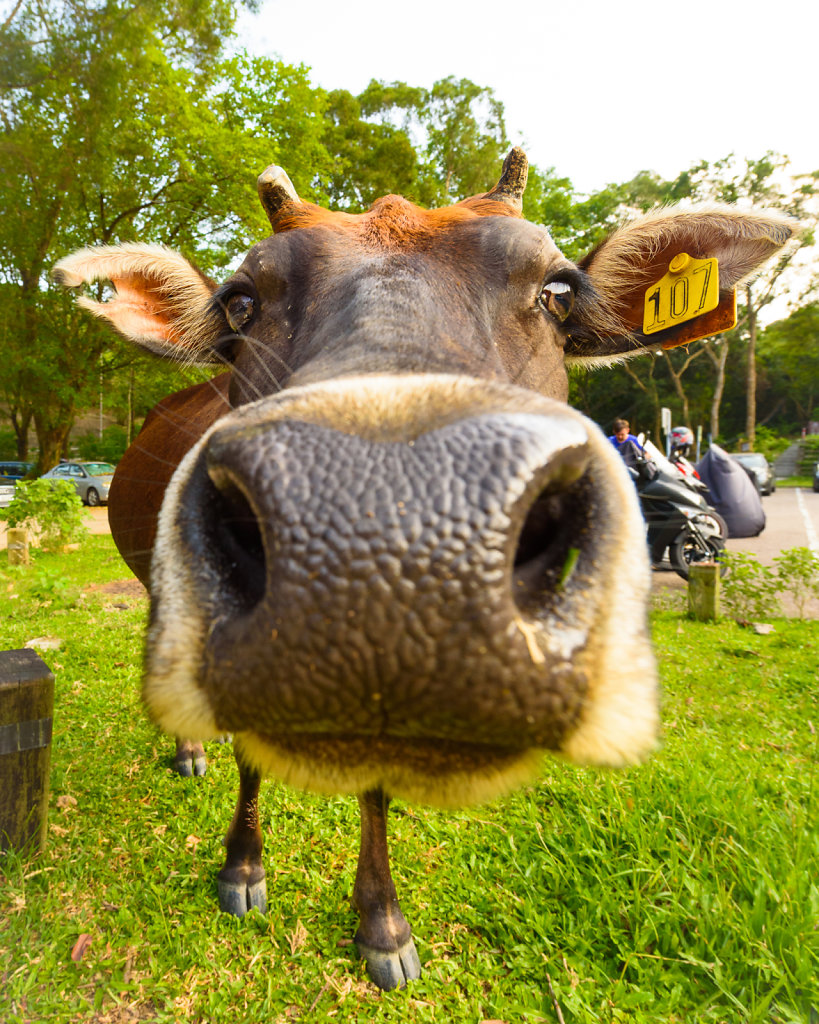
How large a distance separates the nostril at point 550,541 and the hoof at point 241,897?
96.2 inches

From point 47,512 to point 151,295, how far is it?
7830 millimetres

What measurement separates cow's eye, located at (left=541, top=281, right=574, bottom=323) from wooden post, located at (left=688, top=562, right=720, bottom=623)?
16.3ft

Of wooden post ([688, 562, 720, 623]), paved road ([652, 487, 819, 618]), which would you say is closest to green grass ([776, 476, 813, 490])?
paved road ([652, 487, 819, 618])

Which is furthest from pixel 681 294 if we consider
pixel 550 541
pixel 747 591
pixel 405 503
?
pixel 747 591

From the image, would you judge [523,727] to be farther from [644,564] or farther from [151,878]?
[151,878]

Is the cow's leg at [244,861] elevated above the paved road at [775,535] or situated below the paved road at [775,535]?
below

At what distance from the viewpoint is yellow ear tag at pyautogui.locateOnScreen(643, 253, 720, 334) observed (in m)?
2.54

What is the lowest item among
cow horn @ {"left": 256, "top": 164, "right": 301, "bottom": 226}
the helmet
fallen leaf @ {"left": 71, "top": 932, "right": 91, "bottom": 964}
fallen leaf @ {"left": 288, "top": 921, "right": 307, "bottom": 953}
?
fallen leaf @ {"left": 288, "top": 921, "right": 307, "bottom": 953}

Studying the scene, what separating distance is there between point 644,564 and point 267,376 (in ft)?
4.80

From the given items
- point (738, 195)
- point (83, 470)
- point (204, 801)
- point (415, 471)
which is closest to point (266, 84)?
point (83, 470)

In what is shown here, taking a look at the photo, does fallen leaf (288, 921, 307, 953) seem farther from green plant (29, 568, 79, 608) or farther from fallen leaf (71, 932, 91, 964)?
green plant (29, 568, 79, 608)

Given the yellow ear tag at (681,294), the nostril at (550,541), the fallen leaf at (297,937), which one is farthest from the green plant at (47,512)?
the nostril at (550,541)

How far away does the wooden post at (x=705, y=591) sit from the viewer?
252 inches

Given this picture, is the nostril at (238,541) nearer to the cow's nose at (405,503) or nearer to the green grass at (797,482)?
the cow's nose at (405,503)
